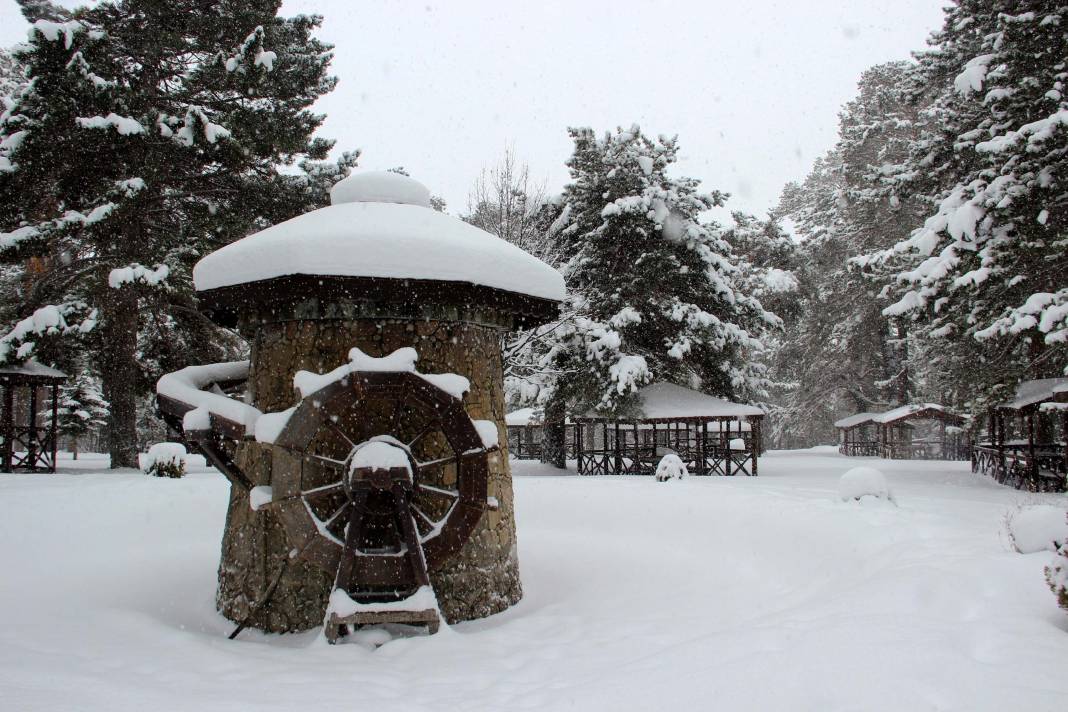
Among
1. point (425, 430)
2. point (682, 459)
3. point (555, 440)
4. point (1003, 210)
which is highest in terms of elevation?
point (1003, 210)

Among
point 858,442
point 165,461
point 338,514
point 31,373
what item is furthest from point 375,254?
point 858,442

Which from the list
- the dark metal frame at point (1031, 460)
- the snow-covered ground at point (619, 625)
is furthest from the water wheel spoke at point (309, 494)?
the dark metal frame at point (1031, 460)

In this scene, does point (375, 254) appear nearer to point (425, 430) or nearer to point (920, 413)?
point (425, 430)

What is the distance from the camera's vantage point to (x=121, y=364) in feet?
57.2

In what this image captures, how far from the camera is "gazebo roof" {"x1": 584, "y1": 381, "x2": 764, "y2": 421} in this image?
21.3m

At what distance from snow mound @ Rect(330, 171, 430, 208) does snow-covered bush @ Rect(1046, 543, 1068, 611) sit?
5718 mm

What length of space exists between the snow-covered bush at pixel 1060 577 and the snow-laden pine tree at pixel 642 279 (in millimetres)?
16776

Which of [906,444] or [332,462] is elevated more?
[332,462]

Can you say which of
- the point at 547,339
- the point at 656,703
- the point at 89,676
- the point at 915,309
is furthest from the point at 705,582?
the point at 547,339

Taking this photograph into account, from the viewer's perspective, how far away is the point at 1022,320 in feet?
43.8

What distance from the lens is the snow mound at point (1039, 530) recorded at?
5496 mm

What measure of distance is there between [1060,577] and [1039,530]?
1.70 m

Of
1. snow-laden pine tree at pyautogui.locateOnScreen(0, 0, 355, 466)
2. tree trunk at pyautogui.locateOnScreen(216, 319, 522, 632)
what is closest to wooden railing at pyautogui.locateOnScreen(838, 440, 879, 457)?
snow-laden pine tree at pyautogui.locateOnScreen(0, 0, 355, 466)

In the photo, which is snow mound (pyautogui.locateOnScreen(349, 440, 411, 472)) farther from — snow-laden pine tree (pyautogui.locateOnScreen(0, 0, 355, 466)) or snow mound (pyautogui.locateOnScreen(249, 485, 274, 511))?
snow-laden pine tree (pyautogui.locateOnScreen(0, 0, 355, 466))
